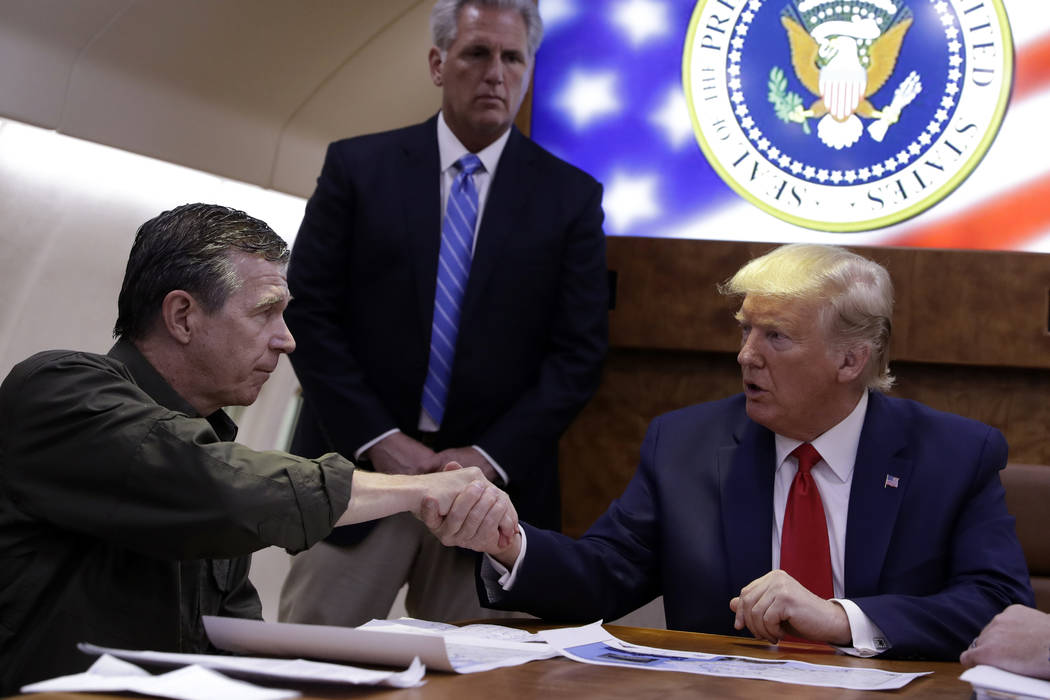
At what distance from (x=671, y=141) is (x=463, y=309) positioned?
2.95 feet

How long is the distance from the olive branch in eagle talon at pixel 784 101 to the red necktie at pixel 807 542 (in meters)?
1.38

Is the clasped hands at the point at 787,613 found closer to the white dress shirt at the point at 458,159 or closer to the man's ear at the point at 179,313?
the man's ear at the point at 179,313

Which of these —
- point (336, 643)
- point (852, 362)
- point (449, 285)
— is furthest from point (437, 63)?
point (336, 643)

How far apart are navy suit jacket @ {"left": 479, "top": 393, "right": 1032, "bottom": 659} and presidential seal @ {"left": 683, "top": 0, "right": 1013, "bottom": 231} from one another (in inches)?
40.9

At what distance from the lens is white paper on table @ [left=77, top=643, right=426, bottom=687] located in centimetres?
128

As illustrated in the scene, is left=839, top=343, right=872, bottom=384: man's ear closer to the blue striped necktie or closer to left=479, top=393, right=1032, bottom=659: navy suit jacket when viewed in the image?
A: left=479, top=393, right=1032, bottom=659: navy suit jacket

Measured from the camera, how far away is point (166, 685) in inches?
46.8

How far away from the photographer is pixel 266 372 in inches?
79.6

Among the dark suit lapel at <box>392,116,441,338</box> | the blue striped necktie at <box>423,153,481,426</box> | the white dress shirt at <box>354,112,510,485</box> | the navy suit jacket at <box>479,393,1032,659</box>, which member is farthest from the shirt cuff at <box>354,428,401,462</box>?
the navy suit jacket at <box>479,393,1032,659</box>

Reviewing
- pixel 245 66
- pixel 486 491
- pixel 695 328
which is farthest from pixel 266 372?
pixel 245 66

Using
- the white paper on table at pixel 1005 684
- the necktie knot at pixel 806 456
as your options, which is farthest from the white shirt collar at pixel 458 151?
the white paper on table at pixel 1005 684

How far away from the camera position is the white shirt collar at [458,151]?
3135mm

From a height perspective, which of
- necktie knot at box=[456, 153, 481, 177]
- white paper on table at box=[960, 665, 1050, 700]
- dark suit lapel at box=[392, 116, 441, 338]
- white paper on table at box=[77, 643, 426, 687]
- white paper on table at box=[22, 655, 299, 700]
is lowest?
white paper on table at box=[22, 655, 299, 700]

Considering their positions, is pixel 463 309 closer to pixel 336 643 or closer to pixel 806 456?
pixel 806 456
